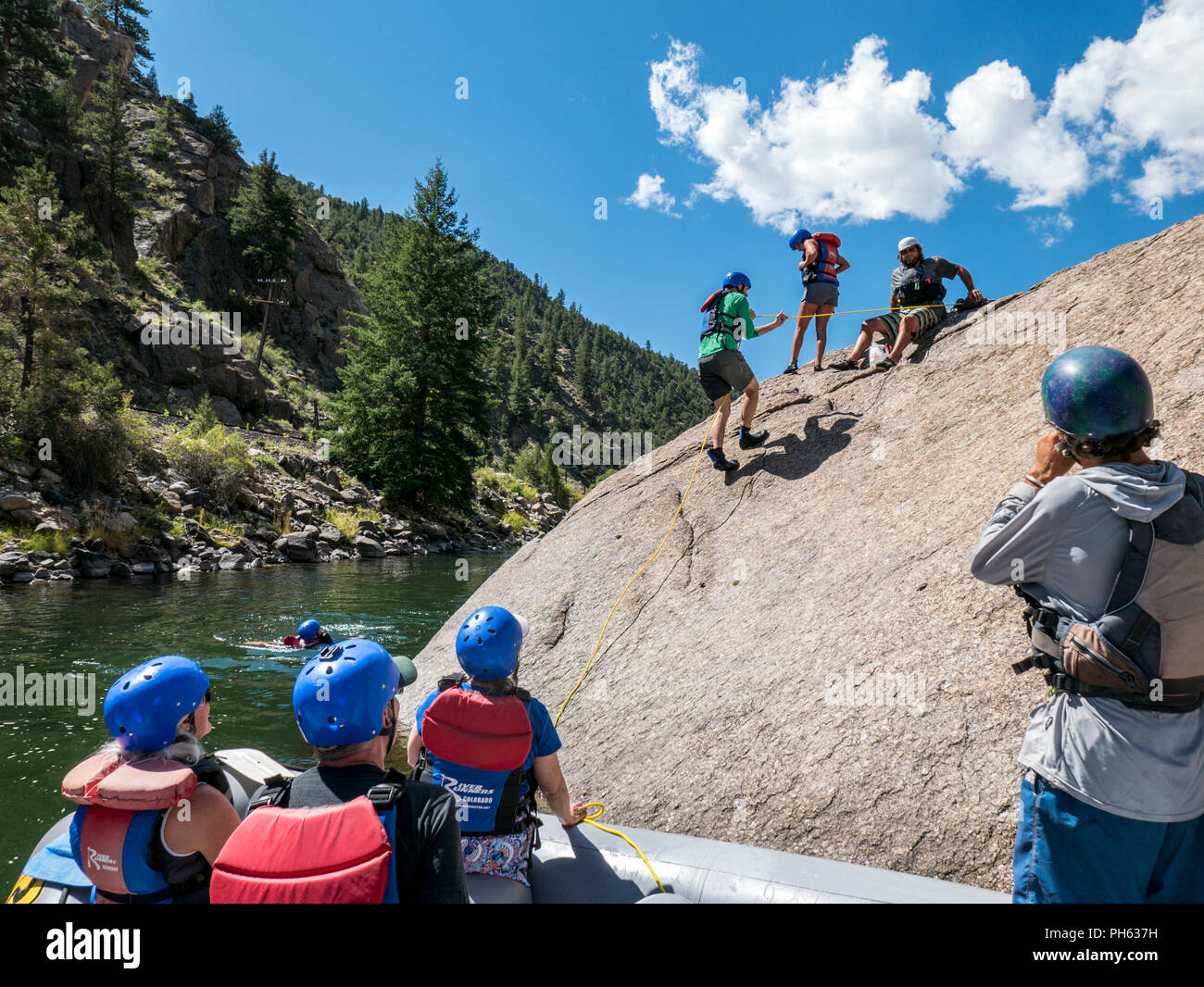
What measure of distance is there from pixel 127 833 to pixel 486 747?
134cm

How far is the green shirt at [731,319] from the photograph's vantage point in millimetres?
7109

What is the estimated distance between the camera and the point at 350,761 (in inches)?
80.6

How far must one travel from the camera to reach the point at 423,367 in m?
31.3

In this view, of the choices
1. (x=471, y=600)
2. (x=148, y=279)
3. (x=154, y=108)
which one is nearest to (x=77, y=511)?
(x=471, y=600)

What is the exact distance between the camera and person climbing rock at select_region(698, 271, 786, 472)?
23.5ft

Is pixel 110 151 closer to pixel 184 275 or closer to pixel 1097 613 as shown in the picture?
pixel 184 275

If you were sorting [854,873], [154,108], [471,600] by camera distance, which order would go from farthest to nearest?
[154,108] → [471,600] → [854,873]

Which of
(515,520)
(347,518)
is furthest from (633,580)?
(515,520)

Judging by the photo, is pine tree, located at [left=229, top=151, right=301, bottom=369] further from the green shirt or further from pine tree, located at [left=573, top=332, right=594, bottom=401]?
pine tree, located at [left=573, top=332, right=594, bottom=401]

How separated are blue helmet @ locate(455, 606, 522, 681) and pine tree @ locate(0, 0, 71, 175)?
45.8m

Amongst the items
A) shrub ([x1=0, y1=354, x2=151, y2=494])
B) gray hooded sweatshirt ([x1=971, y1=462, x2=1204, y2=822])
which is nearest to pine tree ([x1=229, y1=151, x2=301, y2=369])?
shrub ([x1=0, y1=354, x2=151, y2=494])
